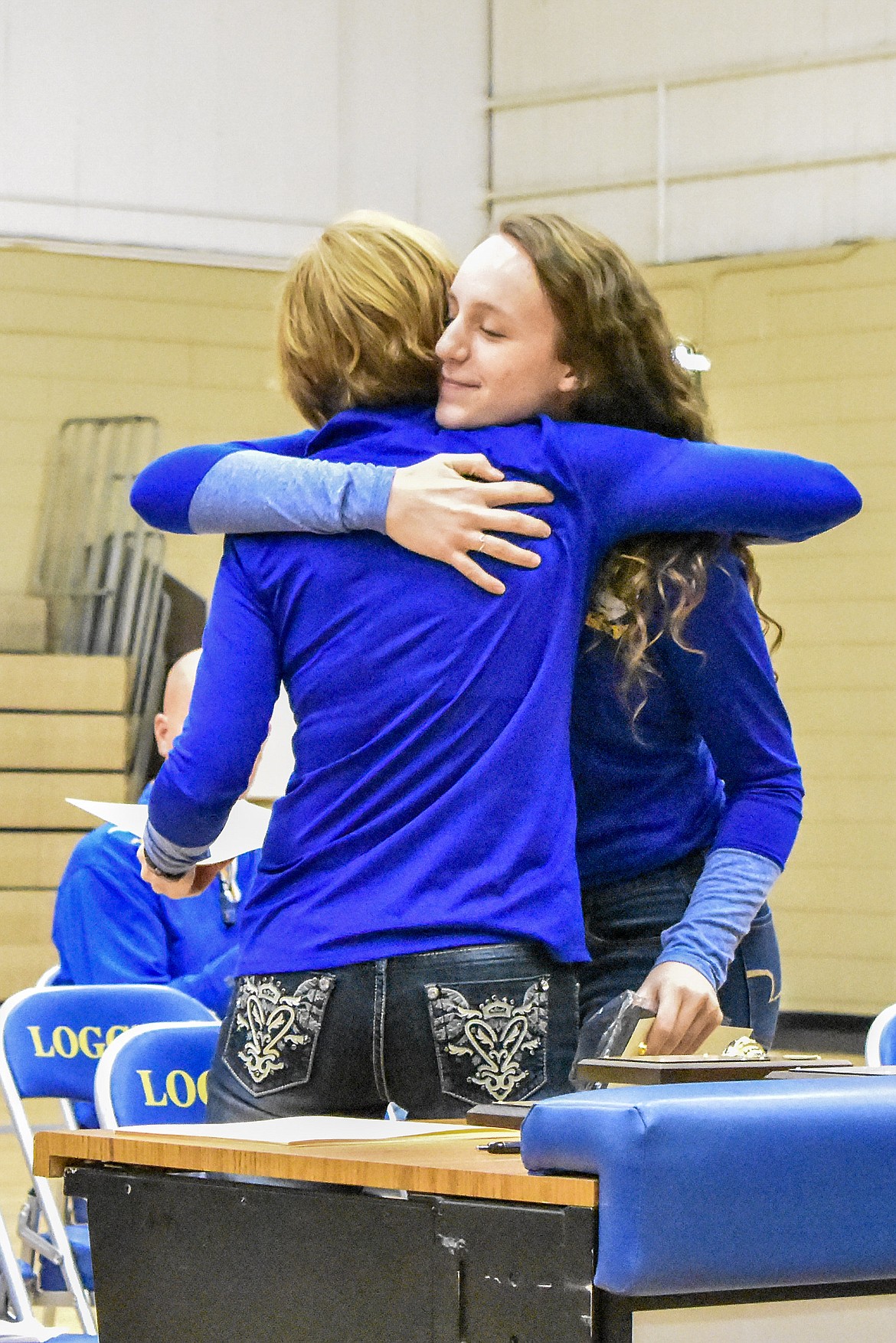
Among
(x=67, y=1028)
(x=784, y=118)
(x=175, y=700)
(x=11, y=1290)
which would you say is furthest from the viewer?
(x=784, y=118)

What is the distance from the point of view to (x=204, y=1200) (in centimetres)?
120

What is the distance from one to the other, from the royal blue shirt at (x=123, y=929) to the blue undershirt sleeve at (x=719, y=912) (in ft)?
6.84

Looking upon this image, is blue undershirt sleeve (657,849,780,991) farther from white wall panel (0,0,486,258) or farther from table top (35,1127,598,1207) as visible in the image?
white wall panel (0,0,486,258)

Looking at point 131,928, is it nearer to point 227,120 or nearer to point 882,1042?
point 882,1042

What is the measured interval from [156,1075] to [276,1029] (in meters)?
1.07

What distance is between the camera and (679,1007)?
4.61 feet

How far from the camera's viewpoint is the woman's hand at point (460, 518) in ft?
4.62

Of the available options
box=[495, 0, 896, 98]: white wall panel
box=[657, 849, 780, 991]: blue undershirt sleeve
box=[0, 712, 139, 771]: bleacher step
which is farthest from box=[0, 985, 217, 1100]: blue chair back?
box=[495, 0, 896, 98]: white wall panel

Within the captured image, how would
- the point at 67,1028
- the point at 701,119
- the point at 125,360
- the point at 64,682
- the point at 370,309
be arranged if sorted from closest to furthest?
the point at 370,309 → the point at 67,1028 → the point at 64,682 → the point at 125,360 → the point at 701,119

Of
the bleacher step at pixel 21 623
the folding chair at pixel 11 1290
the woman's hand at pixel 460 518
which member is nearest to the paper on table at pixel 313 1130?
A: the woman's hand at pixel 460 518

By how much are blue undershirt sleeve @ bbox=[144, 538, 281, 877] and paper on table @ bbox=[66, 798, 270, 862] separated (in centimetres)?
32

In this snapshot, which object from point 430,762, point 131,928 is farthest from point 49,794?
point 430,762

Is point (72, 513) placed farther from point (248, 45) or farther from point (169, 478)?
point (169, 478)

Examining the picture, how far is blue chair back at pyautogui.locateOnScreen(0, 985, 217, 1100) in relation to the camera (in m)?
3.02
